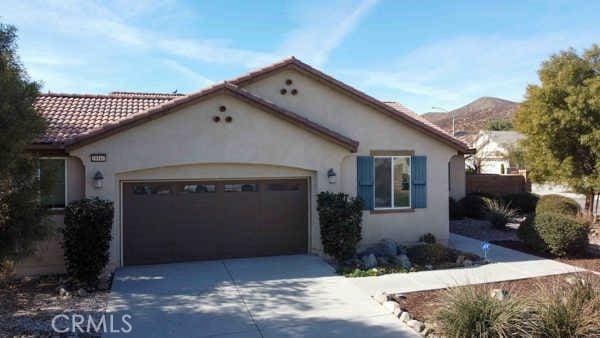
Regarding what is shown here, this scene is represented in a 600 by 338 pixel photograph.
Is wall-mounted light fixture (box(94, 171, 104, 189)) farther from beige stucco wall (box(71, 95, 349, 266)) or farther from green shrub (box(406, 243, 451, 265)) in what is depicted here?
green shrub (box(406, 243, 451, 265))

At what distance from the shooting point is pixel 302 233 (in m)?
12.4

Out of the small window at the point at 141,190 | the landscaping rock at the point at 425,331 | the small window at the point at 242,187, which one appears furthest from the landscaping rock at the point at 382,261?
the small window at the point at 141,190

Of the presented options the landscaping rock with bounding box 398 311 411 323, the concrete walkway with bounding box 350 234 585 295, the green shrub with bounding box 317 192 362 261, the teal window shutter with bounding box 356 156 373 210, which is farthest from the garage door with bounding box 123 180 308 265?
the landscaping rock with bounding box 398 311 411 323

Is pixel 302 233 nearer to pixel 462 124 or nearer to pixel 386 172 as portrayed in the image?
pixel 386 172

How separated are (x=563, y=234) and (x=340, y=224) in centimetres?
624

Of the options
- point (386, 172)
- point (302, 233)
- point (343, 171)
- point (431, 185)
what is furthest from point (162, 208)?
point (431, 185)

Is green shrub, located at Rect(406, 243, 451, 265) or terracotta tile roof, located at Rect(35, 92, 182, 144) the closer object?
terracotta tile roof, located at Rect(35, 92, 182, 144)

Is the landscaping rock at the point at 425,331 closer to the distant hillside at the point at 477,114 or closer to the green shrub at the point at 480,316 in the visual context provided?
the green shrub at the point at 480,316

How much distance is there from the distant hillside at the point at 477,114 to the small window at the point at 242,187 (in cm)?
8515

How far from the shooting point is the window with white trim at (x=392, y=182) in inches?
522

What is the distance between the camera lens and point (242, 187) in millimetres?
11922

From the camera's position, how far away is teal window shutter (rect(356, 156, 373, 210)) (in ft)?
42.3

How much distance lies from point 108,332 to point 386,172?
28.9 ft

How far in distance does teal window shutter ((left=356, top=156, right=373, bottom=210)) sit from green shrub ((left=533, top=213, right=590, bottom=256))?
4944 mm
